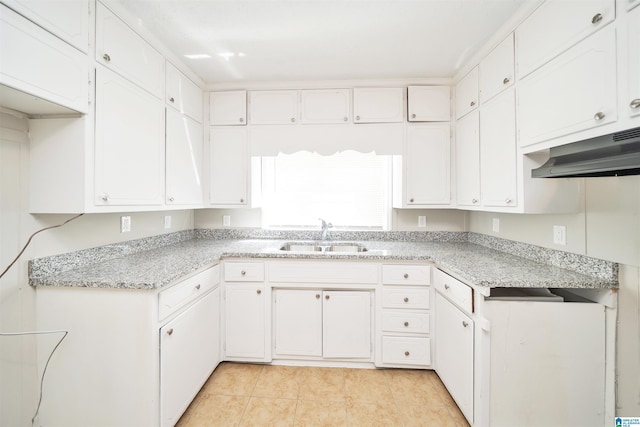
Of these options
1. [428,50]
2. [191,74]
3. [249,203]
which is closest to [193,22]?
[191,74]

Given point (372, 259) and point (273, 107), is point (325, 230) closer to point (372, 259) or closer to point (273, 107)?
point (372, 259)

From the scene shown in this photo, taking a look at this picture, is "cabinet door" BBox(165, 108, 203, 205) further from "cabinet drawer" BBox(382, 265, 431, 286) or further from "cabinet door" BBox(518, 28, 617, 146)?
"cabinet door" BBox(518, 28, 617, 146)

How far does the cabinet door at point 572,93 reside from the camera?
107 cm

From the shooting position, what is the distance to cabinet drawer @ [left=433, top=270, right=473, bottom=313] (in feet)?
4.88

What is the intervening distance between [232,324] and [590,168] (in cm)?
232

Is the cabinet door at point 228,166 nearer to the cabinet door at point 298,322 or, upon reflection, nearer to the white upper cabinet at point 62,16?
the cabinet door at point 298,322

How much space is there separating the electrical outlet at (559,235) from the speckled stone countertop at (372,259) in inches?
2.9

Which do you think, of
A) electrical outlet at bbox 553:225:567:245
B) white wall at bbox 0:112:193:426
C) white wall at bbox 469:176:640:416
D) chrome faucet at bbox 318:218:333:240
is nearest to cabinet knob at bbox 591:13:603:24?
white wall at bbox 469:176:640:416

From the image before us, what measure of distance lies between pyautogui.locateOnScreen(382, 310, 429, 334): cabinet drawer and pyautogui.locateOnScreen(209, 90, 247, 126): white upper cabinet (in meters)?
2.13

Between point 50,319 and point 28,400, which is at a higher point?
point 50,319

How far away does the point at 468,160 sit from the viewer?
2127 mm

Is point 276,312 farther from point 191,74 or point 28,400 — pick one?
point 191,74

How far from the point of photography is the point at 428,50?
1958 millimetres

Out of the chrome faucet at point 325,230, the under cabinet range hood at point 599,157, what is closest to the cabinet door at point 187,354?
the chrome faucet at point 325,230
